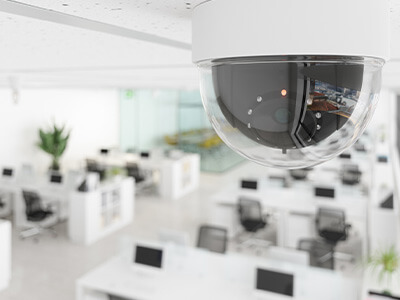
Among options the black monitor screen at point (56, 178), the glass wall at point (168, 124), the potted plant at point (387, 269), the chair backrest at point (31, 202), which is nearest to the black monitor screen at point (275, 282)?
the potted plant at point (387, 269)

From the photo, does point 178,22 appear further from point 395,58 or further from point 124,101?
point 124,101

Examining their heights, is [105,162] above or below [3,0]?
below

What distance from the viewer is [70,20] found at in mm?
872

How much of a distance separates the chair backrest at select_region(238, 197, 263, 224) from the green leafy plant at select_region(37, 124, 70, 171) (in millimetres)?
5213

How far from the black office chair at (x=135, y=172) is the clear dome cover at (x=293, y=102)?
9.03 metres

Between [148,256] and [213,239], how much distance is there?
123 cm

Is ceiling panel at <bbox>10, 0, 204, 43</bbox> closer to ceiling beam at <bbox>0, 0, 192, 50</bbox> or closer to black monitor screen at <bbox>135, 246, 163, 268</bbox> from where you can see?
ceiling beam at <bbox>0, 0, 192, 50</bbox>

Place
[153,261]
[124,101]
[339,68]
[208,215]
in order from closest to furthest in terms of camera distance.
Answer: [339,68] → [153,261] → [208,215] → [124,101]

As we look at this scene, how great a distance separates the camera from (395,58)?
1.42 metres

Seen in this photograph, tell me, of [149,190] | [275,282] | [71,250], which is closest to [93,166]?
[149,190]

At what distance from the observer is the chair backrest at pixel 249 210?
Result: 6496 millimetres

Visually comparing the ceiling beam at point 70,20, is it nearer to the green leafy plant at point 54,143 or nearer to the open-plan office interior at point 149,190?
the open-plan office interior at point 149,190

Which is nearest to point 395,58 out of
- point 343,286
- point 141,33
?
point 141,33

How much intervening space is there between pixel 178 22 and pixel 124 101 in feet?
42.0
